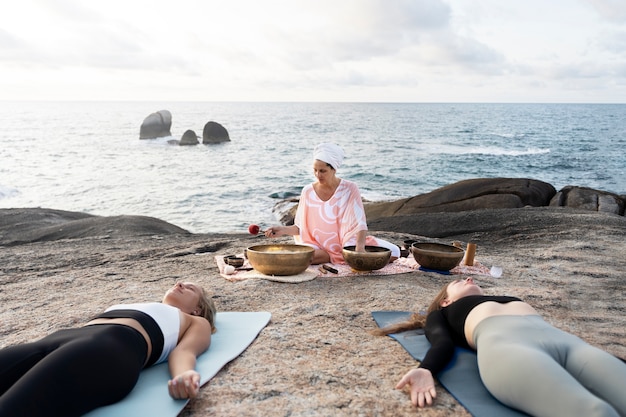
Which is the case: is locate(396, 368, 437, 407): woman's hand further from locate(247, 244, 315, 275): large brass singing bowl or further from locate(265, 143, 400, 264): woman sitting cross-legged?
locate(265, 143, 400, 264): woman sitting cross-legged

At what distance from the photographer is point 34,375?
2.17 m

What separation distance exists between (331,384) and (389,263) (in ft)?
10.3

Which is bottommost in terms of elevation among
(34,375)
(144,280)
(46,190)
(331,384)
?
(46,190)

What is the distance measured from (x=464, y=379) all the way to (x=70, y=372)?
190 centimetres

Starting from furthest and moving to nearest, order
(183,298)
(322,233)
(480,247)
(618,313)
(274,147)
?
1. (274,147)
2. (480,247)
3. (322,233)
4. (618,313)
5. (183,298)

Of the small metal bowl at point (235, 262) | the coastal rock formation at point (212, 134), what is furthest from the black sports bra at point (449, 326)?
the coastal rock formation at point (212, 134)

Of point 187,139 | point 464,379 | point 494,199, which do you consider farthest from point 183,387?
point 187,139

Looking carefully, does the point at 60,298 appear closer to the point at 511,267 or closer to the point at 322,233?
the point at 322,233

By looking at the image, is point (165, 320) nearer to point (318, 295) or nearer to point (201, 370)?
point (201, 370)

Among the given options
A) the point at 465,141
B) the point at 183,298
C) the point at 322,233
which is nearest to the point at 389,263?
the point at 322,233

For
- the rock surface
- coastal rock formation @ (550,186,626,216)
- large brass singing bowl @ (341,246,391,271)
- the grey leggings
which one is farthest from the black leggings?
coastal rock formation @ (550,186,626,216)

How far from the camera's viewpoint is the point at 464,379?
2.81 m

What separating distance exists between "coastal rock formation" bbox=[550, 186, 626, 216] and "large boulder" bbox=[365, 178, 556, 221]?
1.02 feet

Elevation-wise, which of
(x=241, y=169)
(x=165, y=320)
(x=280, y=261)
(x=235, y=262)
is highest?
(x=165, y=320)
